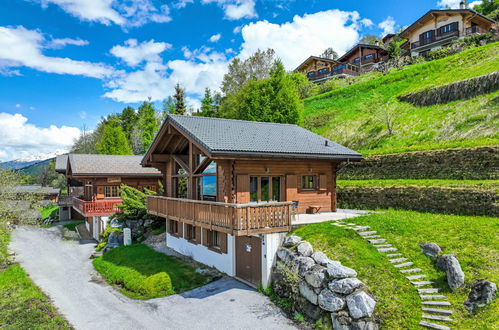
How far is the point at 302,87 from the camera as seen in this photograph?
54031 millimetres

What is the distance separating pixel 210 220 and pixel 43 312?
7.47m

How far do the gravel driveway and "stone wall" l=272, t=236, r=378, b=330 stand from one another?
0.90m

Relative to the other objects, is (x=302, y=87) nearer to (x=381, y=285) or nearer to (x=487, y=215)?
(x=487, y=215)

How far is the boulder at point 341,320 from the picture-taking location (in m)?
10.1

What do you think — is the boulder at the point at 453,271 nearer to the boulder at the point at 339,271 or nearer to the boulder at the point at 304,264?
the boulder at the point at 339,271

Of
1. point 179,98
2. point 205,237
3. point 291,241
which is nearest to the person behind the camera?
point 291,241

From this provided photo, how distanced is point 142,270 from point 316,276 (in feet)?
33.8

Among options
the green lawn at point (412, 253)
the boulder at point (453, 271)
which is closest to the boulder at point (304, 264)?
the green lawn at point (412, 253)

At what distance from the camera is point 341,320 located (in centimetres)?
1027

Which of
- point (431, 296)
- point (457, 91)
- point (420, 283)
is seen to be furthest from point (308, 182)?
point (457, 91)

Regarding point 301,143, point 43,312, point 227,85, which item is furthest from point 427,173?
point 227,85

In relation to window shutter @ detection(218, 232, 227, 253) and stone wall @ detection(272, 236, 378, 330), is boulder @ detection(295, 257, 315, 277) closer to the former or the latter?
stone wall @ detection(272, 236, 378, 330)

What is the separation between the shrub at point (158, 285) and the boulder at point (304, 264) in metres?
6.09

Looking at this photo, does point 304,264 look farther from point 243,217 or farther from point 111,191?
point 111,191
